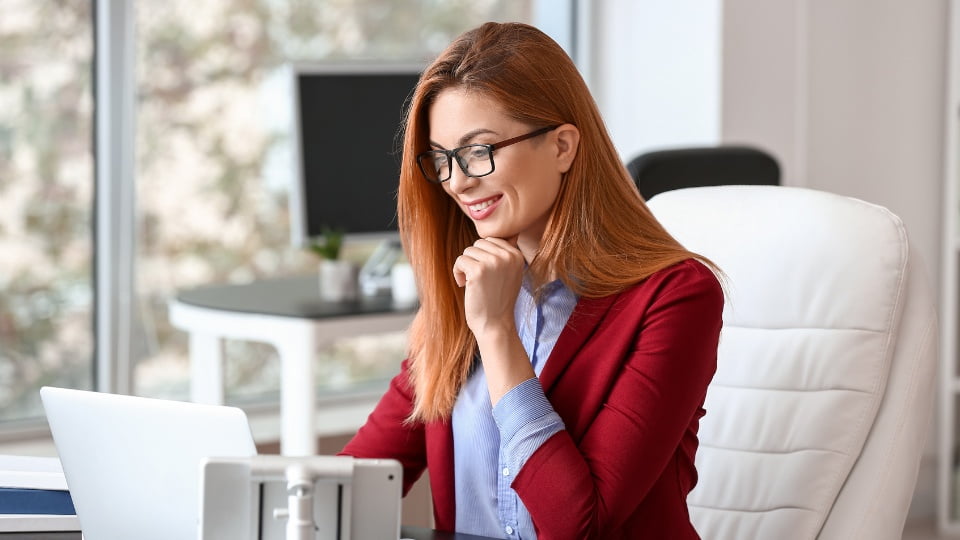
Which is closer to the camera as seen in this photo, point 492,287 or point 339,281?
point 492,287

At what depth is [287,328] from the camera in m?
2.78

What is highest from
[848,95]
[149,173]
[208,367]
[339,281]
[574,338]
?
[848,95]

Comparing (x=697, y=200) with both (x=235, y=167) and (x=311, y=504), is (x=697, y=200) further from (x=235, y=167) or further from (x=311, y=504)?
(x=235, y=167)

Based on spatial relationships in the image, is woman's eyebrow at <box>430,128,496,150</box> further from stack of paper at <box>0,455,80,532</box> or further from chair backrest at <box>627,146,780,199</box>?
chair backrest at <box>627,146,780,199</box>

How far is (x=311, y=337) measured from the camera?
2.75 m

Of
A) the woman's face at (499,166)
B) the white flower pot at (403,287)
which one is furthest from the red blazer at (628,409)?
the white flower pot at (403,287)

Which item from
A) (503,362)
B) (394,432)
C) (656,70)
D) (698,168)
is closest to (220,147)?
(656,70)

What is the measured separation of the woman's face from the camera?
4.79 ft

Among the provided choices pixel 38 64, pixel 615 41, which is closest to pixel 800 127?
pixel 615 41

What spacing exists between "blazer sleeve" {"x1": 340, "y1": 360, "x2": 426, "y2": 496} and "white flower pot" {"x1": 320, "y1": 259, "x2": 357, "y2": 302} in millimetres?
1357

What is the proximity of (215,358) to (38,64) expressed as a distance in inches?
38.2

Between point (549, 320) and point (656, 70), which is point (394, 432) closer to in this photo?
→ point (549, 320)

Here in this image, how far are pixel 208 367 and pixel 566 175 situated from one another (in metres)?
1.82

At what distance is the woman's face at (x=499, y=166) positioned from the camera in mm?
1459
